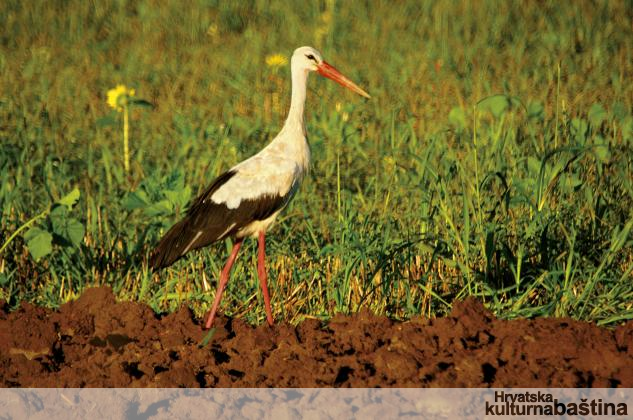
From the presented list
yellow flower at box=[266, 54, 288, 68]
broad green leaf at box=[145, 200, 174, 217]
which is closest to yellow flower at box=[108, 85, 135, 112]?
broad green leaf at box=[145, 200, 174, 217]

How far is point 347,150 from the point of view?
826 cm

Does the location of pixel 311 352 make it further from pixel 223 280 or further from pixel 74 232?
pixel 74 232

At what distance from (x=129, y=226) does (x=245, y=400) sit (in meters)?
2.76

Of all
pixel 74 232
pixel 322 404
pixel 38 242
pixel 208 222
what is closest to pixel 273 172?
pixel 208 222

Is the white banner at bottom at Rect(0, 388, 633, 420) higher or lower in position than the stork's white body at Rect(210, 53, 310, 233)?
lower

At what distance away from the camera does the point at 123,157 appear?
8227 mm

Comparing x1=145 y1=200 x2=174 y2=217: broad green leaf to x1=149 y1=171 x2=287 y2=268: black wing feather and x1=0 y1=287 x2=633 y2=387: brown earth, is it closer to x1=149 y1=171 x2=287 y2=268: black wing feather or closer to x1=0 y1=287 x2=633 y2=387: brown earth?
x1=149 y1=171 x2=287 y2=268: black wing feather

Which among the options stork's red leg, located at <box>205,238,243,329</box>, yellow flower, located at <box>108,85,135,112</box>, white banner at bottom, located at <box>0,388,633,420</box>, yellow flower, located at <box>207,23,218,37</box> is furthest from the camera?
yellow flower, located at <box>207,23,218,37</box>

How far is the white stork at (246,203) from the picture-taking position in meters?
5.82

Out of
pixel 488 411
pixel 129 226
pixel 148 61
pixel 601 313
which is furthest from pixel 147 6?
pixel 488 411

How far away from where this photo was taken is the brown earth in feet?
14.5

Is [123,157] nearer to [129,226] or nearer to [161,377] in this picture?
[129,226]

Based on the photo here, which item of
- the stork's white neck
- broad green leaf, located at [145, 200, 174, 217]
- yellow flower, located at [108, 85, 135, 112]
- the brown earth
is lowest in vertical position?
the brown earth

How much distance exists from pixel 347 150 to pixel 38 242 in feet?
9.79
